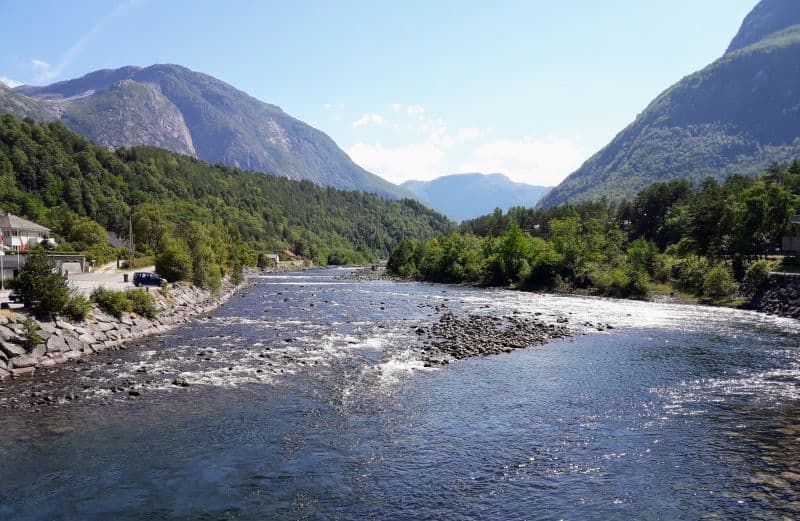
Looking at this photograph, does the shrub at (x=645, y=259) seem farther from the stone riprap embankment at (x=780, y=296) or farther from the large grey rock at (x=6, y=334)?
the large grey rock at (x=6, y=334)

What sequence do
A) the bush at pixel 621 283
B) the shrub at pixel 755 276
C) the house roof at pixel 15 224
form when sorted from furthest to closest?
the house roof at pixel 15 224
the bush at pixel 621 283
the shrub at pixel 755 276

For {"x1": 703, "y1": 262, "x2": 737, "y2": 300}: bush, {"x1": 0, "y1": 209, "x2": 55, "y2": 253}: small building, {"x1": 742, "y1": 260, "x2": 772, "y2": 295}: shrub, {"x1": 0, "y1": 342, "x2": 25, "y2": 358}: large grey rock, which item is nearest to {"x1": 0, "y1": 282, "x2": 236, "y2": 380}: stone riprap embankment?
{"x1": 0, "y1": 342, "x2": 25, "y2": 358}: large grey rock

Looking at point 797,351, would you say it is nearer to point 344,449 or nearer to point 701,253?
point 344,449

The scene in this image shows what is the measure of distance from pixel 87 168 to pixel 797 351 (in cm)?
19822

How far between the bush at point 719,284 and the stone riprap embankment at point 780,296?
4.40 m

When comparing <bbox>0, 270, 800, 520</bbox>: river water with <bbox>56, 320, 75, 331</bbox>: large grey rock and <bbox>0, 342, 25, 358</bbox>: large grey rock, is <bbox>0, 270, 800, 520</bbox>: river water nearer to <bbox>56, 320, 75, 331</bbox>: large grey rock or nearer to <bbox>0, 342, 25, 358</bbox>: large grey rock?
<bbox>0, 342, 25, 358</bbox>: large grey rock

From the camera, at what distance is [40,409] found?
2375 centimetres

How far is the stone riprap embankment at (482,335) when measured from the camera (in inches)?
1519

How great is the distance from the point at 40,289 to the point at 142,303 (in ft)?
38.6

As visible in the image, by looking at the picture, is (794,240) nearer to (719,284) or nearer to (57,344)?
(719,284)

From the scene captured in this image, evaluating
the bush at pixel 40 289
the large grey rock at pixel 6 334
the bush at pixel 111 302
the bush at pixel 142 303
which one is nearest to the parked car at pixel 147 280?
A: the bush at pixel 142 303

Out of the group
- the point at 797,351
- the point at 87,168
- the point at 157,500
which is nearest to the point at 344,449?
the point at 157,500

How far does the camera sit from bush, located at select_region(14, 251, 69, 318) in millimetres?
35156

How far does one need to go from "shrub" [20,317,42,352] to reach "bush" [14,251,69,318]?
10.2ft
